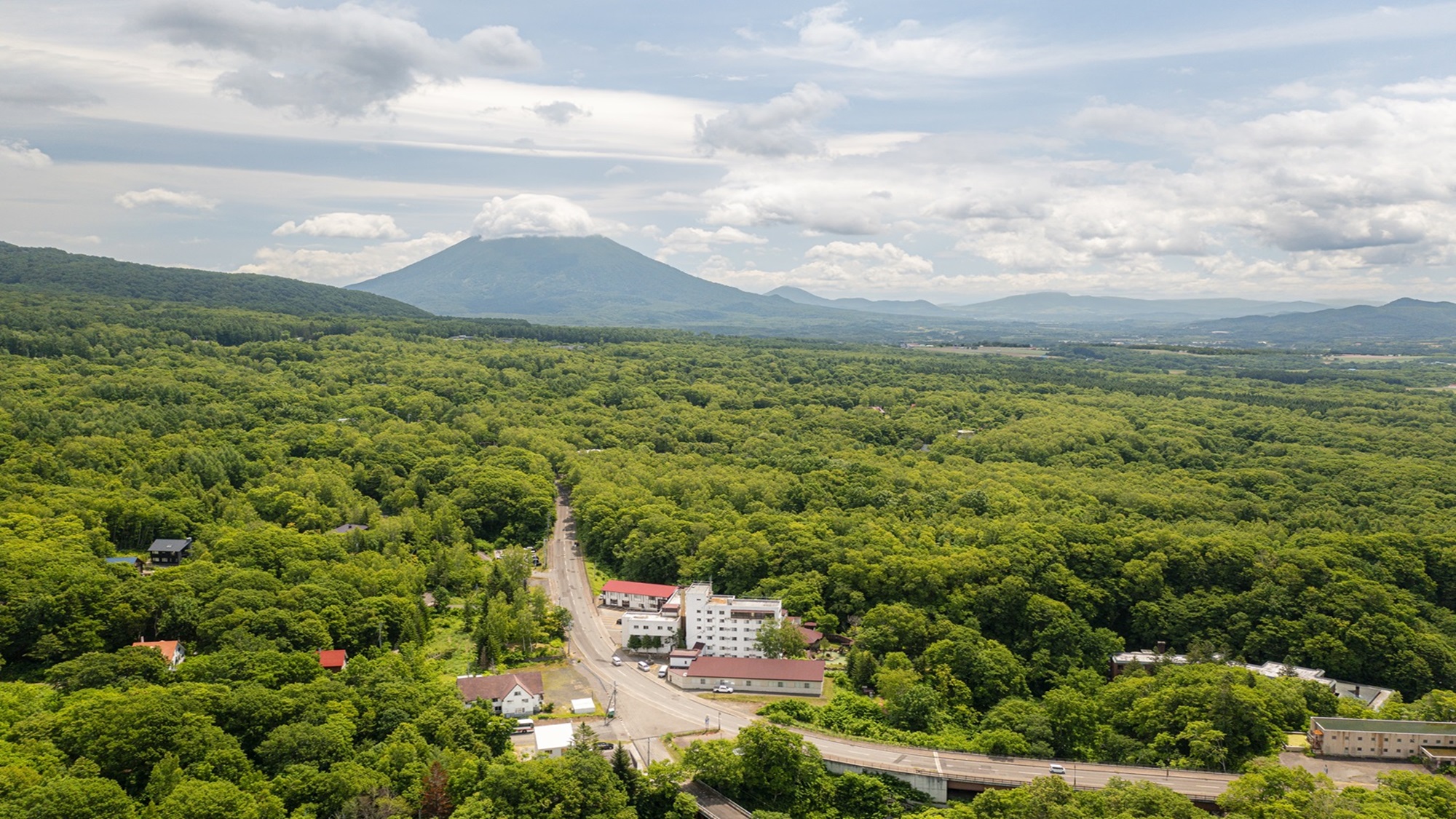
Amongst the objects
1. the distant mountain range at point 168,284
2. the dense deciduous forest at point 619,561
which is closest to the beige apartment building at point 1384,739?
the dense deciduous forest at point 619,561

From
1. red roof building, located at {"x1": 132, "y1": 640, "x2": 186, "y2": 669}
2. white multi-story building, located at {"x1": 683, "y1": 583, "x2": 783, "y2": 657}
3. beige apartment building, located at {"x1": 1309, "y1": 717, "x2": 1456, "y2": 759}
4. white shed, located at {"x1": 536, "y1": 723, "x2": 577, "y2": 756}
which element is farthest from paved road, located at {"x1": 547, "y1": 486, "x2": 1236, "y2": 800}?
red roof building, located at {"x1": 132, "y1": 640, "x2": 186, "y2": 669}

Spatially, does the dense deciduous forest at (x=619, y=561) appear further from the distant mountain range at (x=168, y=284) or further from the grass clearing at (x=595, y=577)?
the distant mountain range at (x=168, y=284)

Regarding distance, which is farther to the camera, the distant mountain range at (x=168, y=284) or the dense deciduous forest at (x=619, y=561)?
the distant mountain range at (x=168, y=284)

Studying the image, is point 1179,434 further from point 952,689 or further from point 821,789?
point 821,789

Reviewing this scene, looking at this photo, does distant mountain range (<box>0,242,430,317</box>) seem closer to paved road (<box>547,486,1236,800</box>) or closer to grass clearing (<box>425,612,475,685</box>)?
grass clearing (<box>425,612,475,685</box>)

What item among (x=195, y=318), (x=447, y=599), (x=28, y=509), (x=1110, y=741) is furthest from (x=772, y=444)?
(x=195, y=318)
